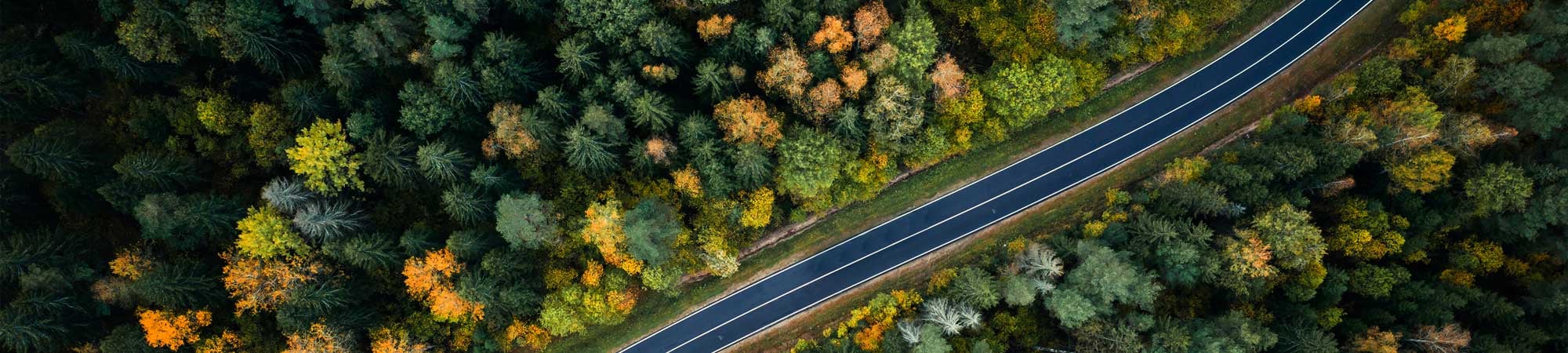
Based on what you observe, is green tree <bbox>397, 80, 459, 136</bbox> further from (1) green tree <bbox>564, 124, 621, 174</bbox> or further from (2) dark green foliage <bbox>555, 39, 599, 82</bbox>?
(1) green tree <bbox>564, 124, 621, 174</bbox>

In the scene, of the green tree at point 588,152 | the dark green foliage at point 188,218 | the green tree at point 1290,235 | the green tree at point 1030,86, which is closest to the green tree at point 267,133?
the dark green foliage at point 188,218

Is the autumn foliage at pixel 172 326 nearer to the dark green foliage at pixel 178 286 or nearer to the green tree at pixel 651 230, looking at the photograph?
the dark green foliage at pixel 178 286

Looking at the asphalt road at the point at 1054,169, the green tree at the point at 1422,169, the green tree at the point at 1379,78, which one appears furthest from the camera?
the asphalt road at the point at 1054,169

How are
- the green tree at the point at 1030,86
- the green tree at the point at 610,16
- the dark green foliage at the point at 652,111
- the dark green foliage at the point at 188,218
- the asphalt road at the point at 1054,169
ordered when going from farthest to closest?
the asphalt road at the point at 1054,169 < the green tree at the point at 1030,86 < the dark green foliage at the point at 652,111 < the green tree at the point at 610,16 < the dark green foliage at the point at 188,218

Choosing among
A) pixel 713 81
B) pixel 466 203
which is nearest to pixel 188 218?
pixel 466 203

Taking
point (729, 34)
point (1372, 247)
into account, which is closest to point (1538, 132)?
point (1372, 247)

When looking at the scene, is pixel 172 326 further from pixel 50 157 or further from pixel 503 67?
pixel 503 67
